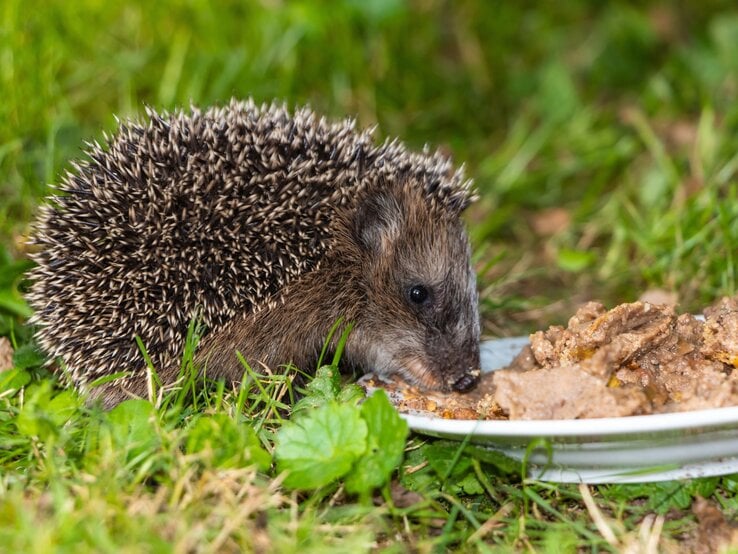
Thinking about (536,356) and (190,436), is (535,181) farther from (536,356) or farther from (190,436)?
(190,436)

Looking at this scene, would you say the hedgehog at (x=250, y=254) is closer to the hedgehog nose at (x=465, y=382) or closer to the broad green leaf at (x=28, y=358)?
the hedgehog nose at (x=465, y=382)

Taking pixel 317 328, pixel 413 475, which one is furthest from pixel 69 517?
A: pixel 317 328

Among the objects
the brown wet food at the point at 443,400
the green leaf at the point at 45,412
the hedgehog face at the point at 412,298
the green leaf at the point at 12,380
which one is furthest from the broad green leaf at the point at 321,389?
the green leaf at the point at 12,380

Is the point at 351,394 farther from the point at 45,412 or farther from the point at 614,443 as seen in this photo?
the point at 45,412

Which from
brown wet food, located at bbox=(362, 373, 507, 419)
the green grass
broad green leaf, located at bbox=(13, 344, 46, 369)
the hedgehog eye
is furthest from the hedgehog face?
broad green leaf, located at bbox=(13, 344, 46, 369)

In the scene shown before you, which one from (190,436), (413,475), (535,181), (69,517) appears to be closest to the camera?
(69,517)

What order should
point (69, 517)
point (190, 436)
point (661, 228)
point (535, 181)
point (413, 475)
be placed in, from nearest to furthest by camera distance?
point (69, 517)
point (190, 436)
point (413, 475)
point (661, 228)
point (535, 181)
